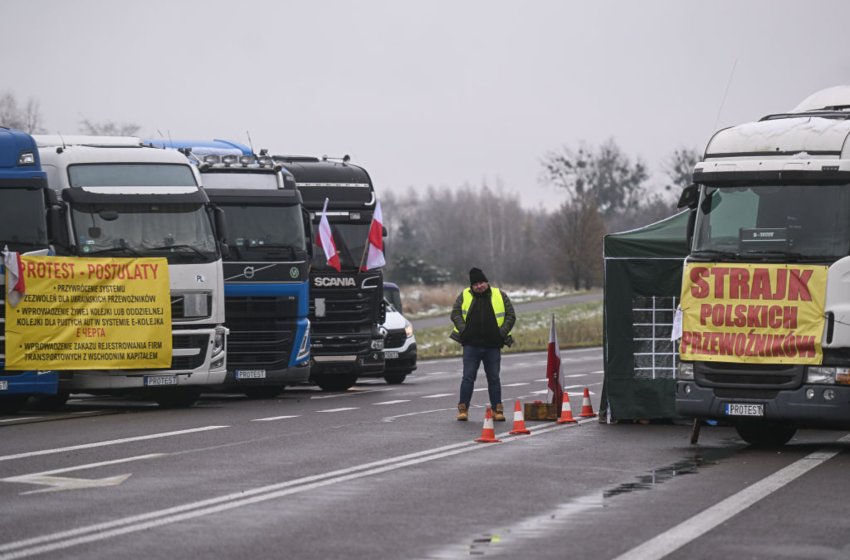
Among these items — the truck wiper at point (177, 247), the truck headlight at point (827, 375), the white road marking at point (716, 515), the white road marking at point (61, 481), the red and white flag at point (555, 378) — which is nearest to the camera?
the white road marking at point (716, 515)

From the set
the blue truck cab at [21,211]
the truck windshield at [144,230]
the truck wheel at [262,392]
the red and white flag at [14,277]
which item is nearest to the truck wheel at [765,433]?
the truck windshield at [144,230]

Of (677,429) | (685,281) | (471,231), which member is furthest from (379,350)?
(471,231)

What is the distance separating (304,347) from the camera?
74.5 ft

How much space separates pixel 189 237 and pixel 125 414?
8.82 feet

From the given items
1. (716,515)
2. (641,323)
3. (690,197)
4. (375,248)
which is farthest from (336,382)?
(716,515)

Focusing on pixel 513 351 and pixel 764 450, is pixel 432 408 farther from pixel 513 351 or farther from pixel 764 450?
pixel 513 351

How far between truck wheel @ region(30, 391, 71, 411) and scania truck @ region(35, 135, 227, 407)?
0.55m

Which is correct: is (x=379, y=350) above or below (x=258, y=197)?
below

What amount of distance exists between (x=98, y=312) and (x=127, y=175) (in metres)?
2.01

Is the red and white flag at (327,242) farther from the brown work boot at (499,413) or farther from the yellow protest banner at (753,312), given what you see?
the yellow protest banner at (753,312)

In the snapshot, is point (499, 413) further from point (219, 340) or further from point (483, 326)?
point (219, 340)

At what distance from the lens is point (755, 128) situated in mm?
14828

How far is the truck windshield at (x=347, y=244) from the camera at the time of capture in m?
24.5

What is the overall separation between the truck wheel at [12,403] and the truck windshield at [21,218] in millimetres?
2094
